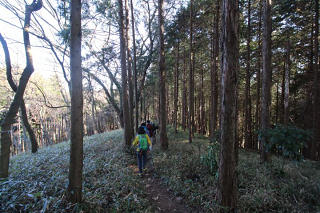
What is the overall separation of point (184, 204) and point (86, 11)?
12692mm

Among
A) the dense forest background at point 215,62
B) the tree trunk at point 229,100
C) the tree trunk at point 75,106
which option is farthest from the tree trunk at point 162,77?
the tree trunk at point 75,106

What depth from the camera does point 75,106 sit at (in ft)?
9.93

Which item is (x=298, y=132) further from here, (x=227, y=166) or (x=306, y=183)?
(x=227, y=166)

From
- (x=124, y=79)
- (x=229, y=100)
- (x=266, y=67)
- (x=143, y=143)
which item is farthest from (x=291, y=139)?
(x=124, y=79)

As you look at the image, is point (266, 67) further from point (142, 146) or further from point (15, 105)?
point (15, 105)

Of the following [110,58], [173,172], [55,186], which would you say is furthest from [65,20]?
[173,172]

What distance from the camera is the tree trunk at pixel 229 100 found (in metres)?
2.87

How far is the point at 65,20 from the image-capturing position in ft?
29.7

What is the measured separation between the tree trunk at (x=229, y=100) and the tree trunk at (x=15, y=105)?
21.1ft

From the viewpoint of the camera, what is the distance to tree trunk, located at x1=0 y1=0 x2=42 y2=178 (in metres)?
4.76

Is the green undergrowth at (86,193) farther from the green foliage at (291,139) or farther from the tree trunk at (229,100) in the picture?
the green foliage at (291,139)

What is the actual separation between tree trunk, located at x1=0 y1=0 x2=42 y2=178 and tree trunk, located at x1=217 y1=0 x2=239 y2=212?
6434 mm

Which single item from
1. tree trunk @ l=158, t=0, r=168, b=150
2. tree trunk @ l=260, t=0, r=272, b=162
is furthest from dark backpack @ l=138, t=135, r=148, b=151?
tree trunk @ l=260, t=0, r=272, b=162

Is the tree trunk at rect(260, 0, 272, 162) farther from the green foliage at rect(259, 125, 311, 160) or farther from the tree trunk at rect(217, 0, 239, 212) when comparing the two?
the tree trunk at rect(217, 0, 239, 212)
